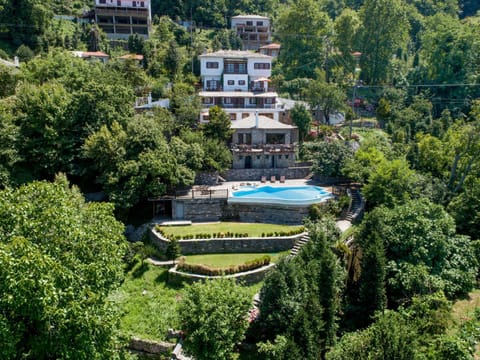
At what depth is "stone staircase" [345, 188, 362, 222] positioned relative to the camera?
93.5ft

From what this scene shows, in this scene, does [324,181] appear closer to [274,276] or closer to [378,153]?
[378,153]

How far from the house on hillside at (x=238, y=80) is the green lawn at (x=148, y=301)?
22.9 metres

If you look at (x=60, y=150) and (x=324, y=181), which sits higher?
(x=60, y=150)

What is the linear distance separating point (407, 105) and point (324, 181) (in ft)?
70.8

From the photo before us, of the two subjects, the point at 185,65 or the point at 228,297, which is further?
the point at 185,65

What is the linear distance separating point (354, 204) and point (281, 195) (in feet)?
17.8

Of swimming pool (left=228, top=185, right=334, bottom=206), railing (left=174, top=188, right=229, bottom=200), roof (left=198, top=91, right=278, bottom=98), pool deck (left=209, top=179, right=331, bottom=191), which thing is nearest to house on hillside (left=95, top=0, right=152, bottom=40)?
roof (left=198, top=91, right=278, bottom=98)

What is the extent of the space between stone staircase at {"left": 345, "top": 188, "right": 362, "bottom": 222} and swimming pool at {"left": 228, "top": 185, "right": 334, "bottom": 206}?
165 centimetres

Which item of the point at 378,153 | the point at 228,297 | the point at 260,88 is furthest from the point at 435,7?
the point at 228,297

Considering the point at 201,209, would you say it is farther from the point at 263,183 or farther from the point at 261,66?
the point at 261,66

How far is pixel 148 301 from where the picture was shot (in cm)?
2238

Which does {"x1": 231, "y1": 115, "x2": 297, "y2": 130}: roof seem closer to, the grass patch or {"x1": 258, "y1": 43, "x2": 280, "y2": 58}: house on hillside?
the grass patch

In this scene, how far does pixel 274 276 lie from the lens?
18.8 meters

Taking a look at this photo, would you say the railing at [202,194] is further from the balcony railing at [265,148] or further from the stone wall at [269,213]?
the balcony railing at [265,148]
